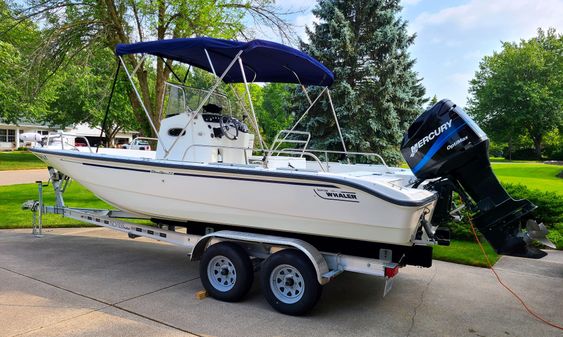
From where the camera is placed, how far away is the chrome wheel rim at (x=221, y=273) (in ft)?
16.9

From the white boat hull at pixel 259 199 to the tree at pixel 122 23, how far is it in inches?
218

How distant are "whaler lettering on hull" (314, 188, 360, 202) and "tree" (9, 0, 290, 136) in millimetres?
7520

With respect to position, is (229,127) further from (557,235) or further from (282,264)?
(557,235)

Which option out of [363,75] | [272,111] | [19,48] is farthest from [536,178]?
[272,111]

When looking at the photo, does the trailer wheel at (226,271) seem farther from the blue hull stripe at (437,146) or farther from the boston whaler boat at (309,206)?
the blue hull stripe at (437,146)

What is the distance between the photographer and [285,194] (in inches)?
183

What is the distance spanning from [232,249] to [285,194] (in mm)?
986

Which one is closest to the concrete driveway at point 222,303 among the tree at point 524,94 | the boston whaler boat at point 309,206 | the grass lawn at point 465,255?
the grass lawn at point 465,255

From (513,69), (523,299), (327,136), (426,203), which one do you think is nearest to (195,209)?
(426,203)

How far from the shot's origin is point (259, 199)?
190 inches

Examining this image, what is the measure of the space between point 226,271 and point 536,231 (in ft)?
10.9

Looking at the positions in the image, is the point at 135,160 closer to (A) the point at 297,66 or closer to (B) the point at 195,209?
(B) the point at 195,209

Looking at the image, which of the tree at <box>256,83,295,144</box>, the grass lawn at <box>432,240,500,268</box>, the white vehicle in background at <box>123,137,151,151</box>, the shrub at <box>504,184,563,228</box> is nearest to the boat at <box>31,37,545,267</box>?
the white vehicle in background at <box>123,137,151,151</box>

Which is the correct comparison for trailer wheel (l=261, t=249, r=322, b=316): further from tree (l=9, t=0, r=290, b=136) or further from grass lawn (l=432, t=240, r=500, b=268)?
tree (l=9, t=0, r=290, b=136)
